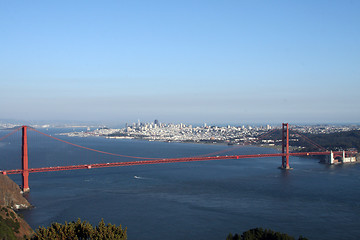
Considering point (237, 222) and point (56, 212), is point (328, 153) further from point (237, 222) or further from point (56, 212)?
point (56, 212)

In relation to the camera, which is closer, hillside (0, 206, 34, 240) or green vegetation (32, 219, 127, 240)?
green vegetation (32, 219, 127, 240)

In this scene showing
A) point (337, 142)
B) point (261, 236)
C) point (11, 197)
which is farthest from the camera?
point (337, 142)

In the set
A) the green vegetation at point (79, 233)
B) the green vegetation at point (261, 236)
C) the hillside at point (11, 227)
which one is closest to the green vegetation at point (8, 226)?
the hillside at point (11, 227)

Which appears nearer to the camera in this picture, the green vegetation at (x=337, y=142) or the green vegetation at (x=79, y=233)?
the green vegetation at (x=79, y=233)

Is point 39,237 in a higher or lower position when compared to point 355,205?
higher

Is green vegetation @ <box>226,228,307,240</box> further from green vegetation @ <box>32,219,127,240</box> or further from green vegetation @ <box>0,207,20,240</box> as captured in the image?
green vegetation @ <box>0,207,20,240</box>

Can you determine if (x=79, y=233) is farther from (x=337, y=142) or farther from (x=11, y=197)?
(x=337, y=142)

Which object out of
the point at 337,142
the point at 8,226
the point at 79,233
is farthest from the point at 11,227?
the point at 337,142

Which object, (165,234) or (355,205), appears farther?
(355,205)

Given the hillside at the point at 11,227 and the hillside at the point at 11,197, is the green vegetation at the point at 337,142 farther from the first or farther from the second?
the hillside at the point at 11,227

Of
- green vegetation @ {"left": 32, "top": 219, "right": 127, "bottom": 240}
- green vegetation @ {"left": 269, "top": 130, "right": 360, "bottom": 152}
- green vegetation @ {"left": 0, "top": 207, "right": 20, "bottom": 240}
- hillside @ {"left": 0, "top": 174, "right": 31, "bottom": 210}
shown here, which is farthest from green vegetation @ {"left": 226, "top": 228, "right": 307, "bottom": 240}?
green vegetation @ {"left": 269, "top": 130, "right": 360, "bottom": 152}

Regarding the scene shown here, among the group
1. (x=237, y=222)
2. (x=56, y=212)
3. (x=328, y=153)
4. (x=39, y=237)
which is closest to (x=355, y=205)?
(x=237, y=222)
